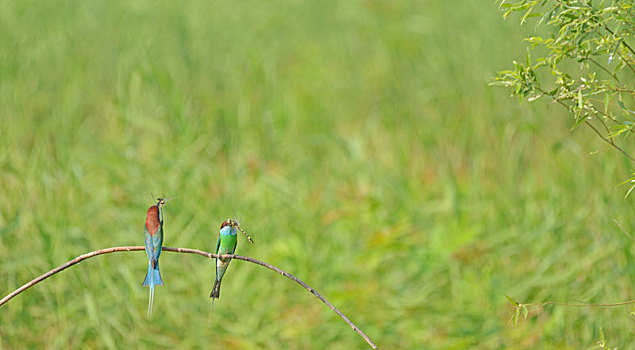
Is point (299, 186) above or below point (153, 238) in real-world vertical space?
above

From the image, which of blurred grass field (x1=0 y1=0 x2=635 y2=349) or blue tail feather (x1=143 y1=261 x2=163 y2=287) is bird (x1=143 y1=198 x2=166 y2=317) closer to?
blue tail feather (x1=143 y1=261 x2=163 y2=287)

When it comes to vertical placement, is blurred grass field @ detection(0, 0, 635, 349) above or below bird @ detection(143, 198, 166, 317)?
above

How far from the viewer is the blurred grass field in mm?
3887

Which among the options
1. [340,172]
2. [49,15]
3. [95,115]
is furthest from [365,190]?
[49,15]

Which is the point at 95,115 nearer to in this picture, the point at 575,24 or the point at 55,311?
the point at 55,311

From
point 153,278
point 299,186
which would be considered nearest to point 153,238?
point 153,278

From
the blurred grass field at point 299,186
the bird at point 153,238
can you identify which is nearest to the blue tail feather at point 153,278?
the bird at point 153,238

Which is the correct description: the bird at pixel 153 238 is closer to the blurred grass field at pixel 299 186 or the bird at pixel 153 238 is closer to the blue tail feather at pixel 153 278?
the blue tail feather at pixel 153 278

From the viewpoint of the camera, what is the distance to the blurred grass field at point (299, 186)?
153 inches

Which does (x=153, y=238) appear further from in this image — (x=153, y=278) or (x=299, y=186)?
(x=299, y=186)

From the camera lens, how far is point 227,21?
6184 millimetres

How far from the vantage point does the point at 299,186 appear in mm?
4691

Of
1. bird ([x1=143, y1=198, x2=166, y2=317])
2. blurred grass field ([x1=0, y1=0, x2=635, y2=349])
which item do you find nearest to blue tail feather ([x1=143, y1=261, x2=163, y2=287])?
bird ([x1=143, y1=198, x2=166, y2=317])

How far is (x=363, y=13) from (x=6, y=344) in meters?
3.75
